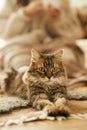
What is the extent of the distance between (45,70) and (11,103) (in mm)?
255

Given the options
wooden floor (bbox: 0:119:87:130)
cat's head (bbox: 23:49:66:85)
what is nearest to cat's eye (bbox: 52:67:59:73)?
cat's head (bbox: 23:49:66:85)

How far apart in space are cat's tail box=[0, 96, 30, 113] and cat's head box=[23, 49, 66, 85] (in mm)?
116

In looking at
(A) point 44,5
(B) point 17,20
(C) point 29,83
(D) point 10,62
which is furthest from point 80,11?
(C) point 29,83

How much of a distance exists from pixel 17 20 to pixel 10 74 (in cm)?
84

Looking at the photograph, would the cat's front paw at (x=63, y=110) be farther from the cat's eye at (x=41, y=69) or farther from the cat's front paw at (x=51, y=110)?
the cat's eye at (x=41, y=69)

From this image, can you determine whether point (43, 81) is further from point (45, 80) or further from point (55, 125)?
point (55, 125)

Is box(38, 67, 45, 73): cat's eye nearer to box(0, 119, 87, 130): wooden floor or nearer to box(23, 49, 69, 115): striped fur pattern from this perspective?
box(23, 49, 69, 115): striped fur pattern

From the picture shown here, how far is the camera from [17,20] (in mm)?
2656

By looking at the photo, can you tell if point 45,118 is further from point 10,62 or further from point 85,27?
point 85,27

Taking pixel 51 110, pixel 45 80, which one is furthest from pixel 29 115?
pixel 45 80

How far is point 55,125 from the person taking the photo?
4.47 feet

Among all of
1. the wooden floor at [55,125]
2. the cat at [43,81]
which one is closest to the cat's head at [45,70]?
the cat at [43,81]

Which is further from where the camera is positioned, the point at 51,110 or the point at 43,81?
the point at 43,81

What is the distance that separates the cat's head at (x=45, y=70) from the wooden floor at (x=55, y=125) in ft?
0.98
